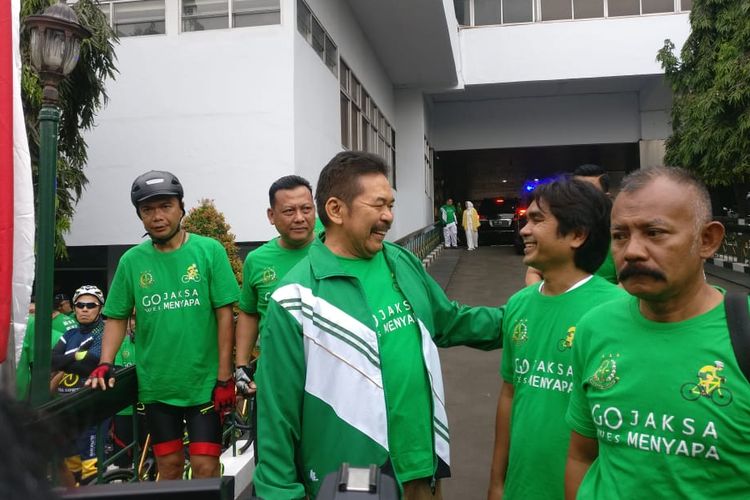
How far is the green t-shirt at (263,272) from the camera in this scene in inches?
151

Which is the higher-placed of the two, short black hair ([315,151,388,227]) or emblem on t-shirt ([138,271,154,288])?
short black hair ([315,151,388,227])

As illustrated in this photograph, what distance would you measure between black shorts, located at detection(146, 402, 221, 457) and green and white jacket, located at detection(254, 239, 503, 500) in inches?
60.5

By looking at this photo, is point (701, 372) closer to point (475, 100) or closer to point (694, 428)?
point (694, 428)

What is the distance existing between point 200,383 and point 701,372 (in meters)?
2.74

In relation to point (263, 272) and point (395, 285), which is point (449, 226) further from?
point (395, 285)

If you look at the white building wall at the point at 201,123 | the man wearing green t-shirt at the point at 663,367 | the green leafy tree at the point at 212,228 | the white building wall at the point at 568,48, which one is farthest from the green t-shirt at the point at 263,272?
the white building wall at the point at 568,48

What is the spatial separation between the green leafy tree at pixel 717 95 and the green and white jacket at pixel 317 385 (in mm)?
14715

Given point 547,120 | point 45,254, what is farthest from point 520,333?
point 547,120

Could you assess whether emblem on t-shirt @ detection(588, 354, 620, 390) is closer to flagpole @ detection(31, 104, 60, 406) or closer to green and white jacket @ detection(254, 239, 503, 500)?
green and white jacket @ detection(254, 239, 503, 500)

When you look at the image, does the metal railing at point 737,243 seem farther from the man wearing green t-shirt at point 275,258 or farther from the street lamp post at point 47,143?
the street lamp post at point 47,143

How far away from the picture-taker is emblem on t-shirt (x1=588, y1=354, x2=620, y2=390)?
5.63 feet

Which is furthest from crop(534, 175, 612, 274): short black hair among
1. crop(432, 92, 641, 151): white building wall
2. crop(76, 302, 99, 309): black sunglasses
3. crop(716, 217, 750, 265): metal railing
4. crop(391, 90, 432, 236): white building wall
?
crop(432, 92, 641, 151): white building wall

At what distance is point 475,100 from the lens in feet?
81.9

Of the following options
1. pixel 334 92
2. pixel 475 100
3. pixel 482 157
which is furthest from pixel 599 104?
pixel 334 92
